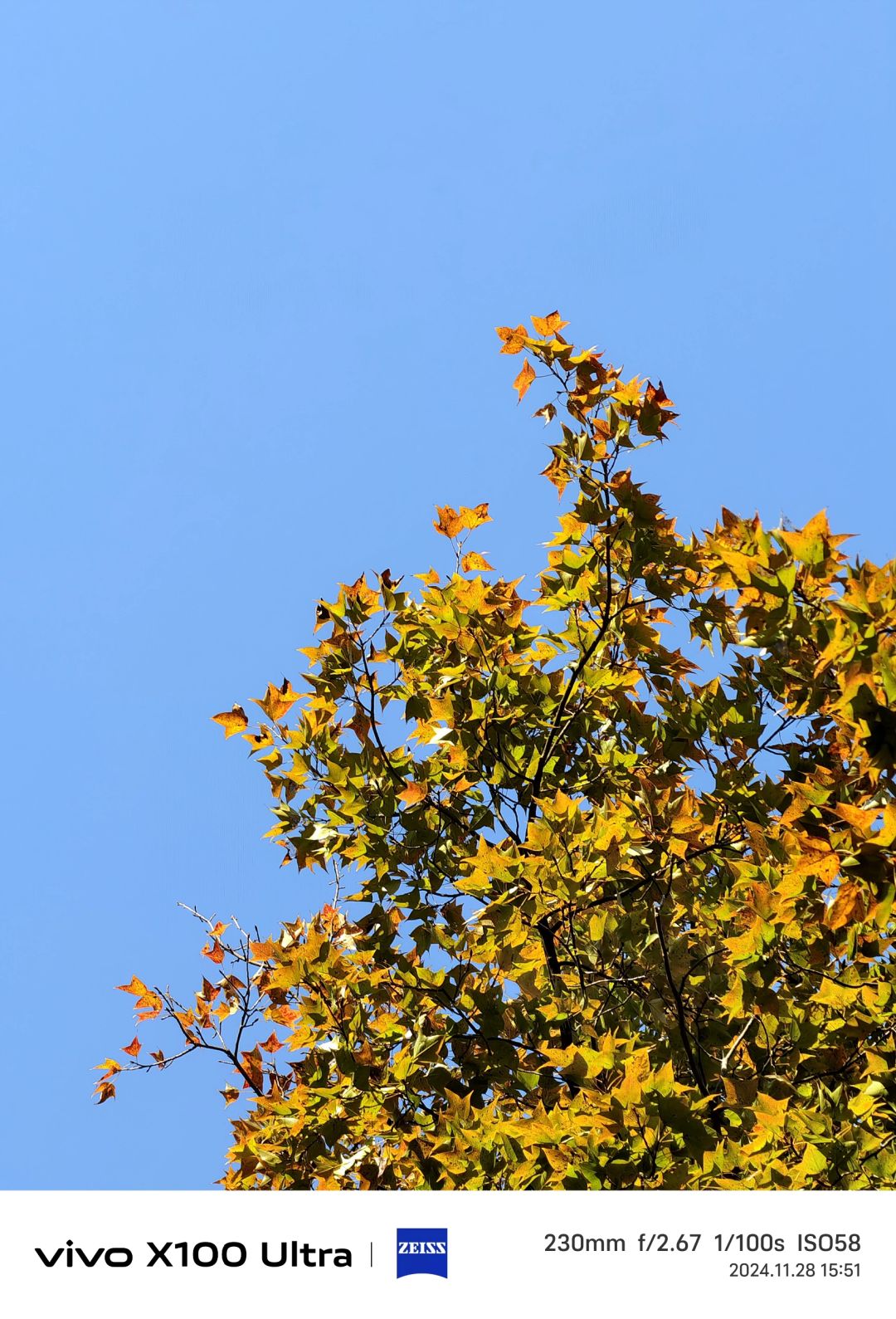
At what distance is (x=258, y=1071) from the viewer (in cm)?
575

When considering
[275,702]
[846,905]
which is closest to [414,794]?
[275,702]

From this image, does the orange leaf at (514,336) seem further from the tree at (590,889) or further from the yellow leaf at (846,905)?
the yellow leaf at (846,905)

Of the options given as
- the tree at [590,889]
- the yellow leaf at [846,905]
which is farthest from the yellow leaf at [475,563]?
the yellow leaf at [846,905]

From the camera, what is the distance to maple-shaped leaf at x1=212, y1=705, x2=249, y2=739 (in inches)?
198

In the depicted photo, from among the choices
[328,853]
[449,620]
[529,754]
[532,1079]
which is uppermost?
[449,620]

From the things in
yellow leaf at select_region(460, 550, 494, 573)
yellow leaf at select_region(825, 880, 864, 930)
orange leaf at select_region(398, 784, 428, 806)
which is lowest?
yellow leaf at select_region(825, 880, 864, 930)

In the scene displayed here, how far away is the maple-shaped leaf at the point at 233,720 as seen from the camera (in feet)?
16.5

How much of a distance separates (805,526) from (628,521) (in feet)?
4.31
